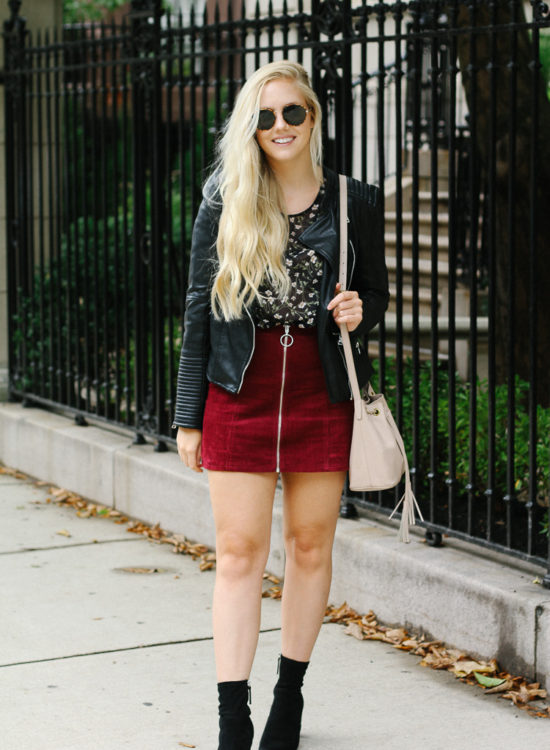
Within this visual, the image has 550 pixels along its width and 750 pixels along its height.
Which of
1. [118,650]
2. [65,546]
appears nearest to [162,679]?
[118,650]

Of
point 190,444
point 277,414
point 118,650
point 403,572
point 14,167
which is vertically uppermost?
point 14,167

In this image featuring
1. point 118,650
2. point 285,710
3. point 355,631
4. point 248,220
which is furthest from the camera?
point 355,631

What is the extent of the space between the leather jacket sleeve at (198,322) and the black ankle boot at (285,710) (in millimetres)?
795

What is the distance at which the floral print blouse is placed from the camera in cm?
338

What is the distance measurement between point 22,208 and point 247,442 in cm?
534

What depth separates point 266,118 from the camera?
336 cm

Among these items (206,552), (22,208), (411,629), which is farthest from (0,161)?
(411,629)

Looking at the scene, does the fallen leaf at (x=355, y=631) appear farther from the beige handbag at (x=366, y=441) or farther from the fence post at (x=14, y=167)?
the fence post at (x=14, y=167)

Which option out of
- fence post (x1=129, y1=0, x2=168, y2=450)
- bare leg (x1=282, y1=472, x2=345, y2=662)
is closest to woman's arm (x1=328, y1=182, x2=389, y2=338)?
bare leg (x1=282, y1=472, x2=345, y2=662)

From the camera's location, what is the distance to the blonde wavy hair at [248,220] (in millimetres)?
3328

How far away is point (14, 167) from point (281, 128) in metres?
5.45

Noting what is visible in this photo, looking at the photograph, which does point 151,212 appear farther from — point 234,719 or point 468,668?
point 234,719

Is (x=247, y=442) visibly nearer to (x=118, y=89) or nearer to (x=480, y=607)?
(x=480, y=607)

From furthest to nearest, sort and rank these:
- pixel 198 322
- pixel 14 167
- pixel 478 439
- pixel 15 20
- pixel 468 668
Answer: pixel 14 167
pixel 15 20
pixel 478 439
pixel 468 668
pixel 198 322
